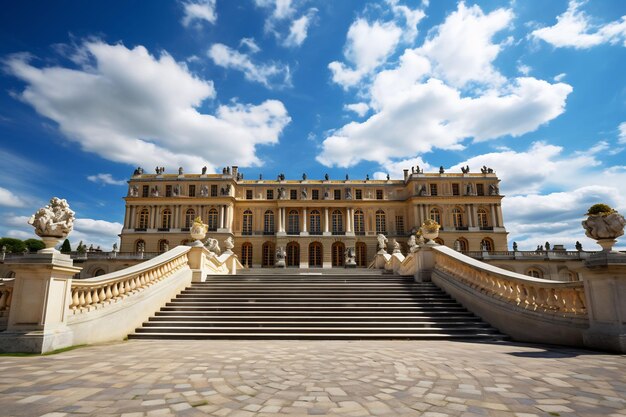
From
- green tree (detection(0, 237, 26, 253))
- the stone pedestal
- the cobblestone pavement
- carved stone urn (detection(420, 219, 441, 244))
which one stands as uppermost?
green tree (detection(0, 237, 26, 253))

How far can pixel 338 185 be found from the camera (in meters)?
51.8

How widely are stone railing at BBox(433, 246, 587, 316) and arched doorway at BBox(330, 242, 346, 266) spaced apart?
122ft

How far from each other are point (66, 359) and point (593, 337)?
29.0 ft

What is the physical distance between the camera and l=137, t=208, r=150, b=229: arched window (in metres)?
A: 49.7

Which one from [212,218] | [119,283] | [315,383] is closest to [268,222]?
[212,218]

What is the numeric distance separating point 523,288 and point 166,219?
49.0 m

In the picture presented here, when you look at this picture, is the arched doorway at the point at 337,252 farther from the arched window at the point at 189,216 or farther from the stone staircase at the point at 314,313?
the stone staircase at the point at 314,313

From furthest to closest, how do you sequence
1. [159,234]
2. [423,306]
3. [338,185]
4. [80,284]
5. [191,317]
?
[338,185] < [159,234] < [423,306] < [191,317] < [80,284]

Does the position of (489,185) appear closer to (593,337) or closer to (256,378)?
(593,337)

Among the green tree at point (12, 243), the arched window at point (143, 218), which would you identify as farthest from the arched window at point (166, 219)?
the green tree at point (12, 243)

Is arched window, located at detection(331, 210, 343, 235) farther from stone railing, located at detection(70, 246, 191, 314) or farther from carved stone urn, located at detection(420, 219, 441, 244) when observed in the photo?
stone railing, located at detection(70, 246, 191, 314)

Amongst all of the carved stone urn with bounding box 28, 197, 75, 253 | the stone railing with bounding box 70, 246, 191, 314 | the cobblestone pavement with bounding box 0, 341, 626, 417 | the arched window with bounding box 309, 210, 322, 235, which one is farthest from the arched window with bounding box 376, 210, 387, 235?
the carved stone urn with bounding box 28, 197, 75, 253

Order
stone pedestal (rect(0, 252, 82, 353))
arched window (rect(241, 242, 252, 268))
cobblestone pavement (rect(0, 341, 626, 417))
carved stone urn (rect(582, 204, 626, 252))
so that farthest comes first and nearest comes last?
arched window (rect(241, 242, 252, 268))
carved stone urn (rect(582, 204, 626, 252))
stone pedestal (rect(0, 252, 82, 353))
cobblestone pavement (rect(0, 341, 626, 417))

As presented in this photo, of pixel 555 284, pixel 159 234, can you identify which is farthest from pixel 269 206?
pixel 555 284
